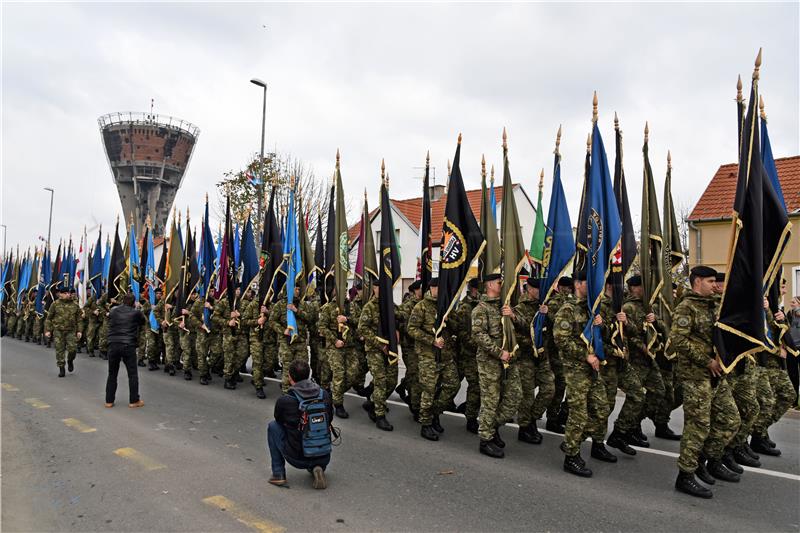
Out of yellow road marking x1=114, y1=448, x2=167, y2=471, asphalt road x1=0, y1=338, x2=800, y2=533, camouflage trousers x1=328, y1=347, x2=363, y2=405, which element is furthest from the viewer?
camouflage trousers x1=328, y1=347, x2=363, y2=405

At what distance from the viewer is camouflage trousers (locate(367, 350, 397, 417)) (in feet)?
24.3

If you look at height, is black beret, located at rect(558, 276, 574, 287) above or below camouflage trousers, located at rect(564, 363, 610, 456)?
above

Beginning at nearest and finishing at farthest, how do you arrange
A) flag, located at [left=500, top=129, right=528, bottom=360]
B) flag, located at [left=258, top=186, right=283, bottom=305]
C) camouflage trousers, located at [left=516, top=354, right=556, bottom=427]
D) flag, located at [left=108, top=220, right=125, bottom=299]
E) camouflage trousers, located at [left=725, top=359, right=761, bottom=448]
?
camouflage trousers, located at [left=725, top=359, right=761, bottom=448]
flag, located at [left=500, top=129, right=528, bottom=360]
camouflage trousers, located at [left=516, top=354, right=556, bottom=427]
flag, located at [left=258, top=186, right=283, bottom=305]
flag, located at [left=108, top=220, right=125, bottom=299]

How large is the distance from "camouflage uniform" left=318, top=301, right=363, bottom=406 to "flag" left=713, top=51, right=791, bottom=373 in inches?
193

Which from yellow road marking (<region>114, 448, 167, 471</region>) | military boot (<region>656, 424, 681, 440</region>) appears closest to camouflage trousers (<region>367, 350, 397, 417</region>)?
yellow road marking (<region>114, 448, 167, 471</region>)

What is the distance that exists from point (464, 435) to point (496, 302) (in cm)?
177

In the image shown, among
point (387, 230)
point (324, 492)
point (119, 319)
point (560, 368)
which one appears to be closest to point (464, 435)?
point (560, 368)

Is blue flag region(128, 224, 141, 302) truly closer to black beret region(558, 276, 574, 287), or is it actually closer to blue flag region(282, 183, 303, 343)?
blue flag region(282, 183, 303, 343)

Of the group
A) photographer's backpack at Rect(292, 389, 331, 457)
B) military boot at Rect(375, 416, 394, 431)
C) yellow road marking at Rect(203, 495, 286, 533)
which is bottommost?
yellow road marking at Rect(203, 495, 286, 533)

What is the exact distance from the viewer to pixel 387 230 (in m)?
8.27

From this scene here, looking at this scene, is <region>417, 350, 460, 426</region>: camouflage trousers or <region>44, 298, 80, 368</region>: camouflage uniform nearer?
<region>417, 350, 460, 426</region>: camouflage trousers

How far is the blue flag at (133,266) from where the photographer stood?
13930mm

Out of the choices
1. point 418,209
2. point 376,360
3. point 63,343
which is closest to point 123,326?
point 63,343

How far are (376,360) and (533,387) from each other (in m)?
2.13
